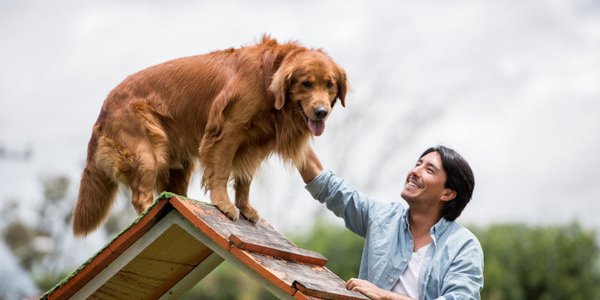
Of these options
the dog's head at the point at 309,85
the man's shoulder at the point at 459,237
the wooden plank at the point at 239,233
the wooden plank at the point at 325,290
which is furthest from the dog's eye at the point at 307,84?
the man's shoulder at the point at 459,237

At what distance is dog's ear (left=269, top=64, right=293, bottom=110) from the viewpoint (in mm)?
4961

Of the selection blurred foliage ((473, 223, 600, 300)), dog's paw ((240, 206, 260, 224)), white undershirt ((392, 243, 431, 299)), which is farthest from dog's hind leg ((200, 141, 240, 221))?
blurred foliage ((473, 223, 600, 300))

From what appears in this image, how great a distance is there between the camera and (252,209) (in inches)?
217

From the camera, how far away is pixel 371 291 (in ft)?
16.1

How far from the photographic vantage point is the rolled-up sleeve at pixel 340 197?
5.58m

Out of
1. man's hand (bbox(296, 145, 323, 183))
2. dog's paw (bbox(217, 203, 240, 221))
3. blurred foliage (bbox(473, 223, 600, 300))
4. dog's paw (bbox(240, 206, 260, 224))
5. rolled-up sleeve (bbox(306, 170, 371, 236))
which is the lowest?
blurred foliage (bbox(473, 223, 600, 300))

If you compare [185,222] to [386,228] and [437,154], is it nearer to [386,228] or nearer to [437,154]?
[386,228]

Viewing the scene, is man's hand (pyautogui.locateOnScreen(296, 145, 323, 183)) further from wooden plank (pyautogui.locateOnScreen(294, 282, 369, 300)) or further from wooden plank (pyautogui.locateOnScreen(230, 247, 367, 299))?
wooden plank (pyautogui.locateOnScreen(294, 282, 369, 300))

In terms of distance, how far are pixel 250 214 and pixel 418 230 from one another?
100 cm

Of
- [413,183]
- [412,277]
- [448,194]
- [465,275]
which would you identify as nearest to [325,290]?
[412,277]

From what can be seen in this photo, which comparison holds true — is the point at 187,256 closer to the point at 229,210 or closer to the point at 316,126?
the point at 229,210

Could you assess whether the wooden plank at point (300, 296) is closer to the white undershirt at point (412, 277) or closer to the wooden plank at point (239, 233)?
the wooden plank at point (239, 233)

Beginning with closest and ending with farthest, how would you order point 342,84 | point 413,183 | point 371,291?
point 371,291
point 342,84
point 413,183

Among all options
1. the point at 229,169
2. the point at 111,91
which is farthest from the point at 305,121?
the point at 111,91
